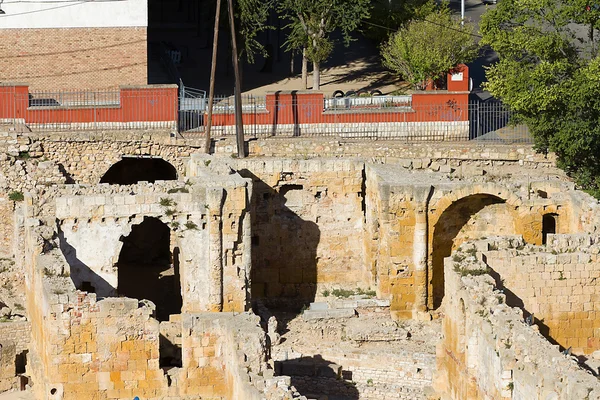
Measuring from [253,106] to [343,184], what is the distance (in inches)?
215

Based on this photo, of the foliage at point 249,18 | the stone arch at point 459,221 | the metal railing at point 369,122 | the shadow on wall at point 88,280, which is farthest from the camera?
the foliage at point 249,18

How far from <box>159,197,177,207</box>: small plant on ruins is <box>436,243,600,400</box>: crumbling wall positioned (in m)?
6.33

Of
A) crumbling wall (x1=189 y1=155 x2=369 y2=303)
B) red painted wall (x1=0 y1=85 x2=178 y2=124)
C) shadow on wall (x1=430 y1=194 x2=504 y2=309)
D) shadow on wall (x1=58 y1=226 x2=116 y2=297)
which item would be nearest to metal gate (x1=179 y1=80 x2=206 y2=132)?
red painted wall (x1=0 y1=85 x2=178 y2=124)

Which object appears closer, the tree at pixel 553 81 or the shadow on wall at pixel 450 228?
the shadow on wall at pixel 450 228

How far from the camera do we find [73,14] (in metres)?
50.3

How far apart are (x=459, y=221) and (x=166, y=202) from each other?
7.76 metres

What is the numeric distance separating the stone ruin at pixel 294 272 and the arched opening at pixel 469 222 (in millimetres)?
47

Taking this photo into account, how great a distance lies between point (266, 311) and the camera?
41594mm

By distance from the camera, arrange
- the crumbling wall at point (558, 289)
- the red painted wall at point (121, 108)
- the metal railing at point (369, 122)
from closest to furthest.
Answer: the crumbling wall at point (558, 289) < the red painted wall at point (121, 108) < the metal railing at point (369, 122)

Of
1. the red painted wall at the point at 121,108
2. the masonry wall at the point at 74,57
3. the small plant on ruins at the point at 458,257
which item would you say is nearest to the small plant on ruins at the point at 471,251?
the small plant on ruins at the point at 458,257

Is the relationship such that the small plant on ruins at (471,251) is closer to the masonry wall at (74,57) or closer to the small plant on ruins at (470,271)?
the small plant on ruins at (470,271)

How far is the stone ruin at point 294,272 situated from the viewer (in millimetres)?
34750

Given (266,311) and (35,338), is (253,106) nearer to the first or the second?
(266,311)

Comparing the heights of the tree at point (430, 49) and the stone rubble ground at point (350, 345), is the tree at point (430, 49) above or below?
above
